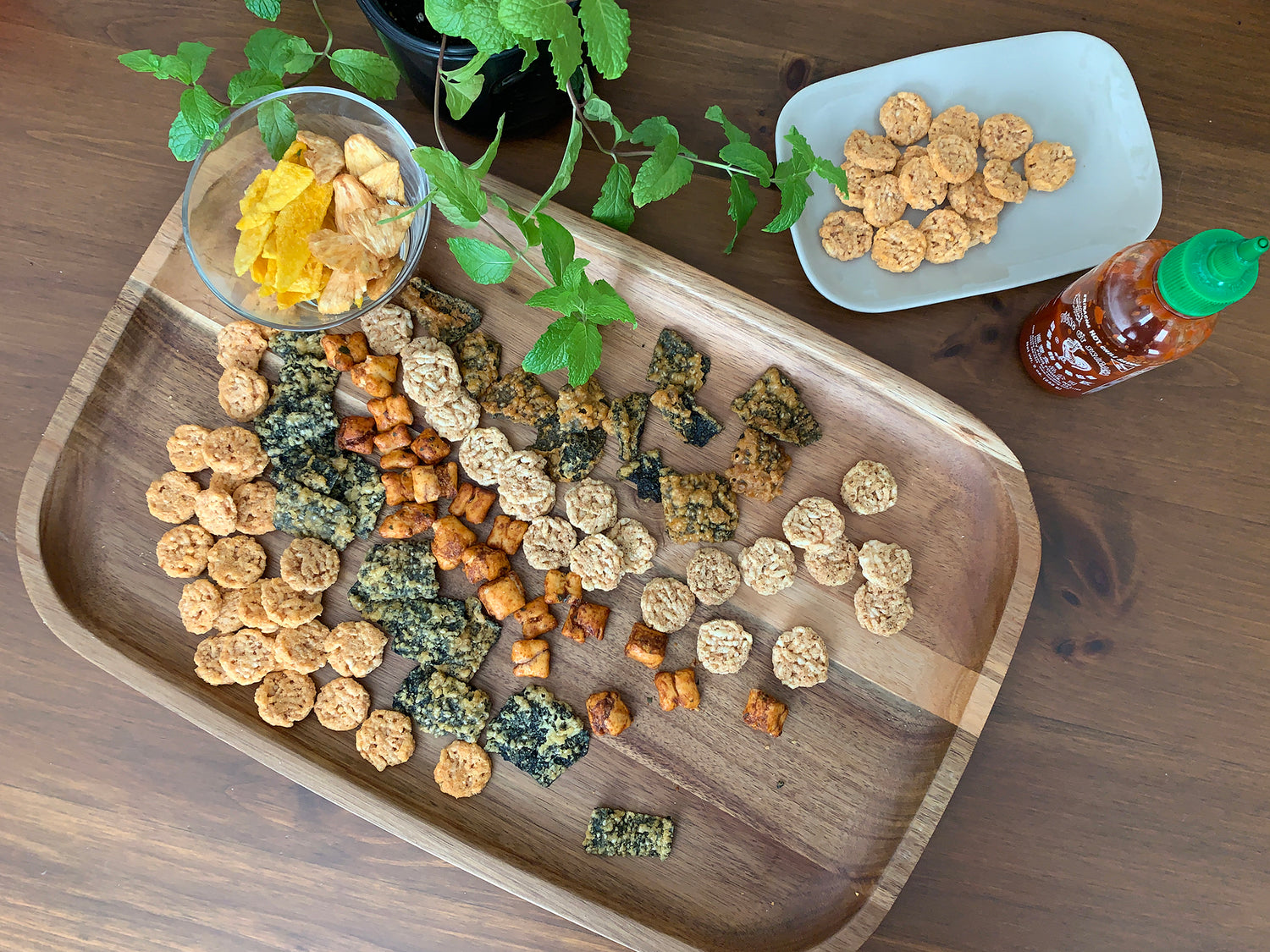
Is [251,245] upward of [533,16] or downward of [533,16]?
downward

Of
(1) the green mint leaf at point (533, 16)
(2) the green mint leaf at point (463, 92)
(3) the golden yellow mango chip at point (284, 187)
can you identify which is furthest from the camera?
(3) the golden yellow mango chip at point (284, 187)

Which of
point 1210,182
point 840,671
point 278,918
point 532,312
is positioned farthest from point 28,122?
point 1210,182

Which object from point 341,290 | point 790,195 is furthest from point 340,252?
point 790,195

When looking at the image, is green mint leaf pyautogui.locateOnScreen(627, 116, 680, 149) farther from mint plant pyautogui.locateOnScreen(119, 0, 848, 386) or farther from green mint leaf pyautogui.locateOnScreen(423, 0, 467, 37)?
green mint leaf pyautogui.locateOnScreen(423, 0, 467, 37)

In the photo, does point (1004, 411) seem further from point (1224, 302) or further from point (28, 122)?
point (28, 122)

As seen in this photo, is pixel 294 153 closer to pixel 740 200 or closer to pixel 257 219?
pixel 257 219

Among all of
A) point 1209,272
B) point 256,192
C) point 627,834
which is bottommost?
point 627,834

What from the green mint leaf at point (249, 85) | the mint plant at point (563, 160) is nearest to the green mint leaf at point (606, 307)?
the mint plant at point (563, 160)

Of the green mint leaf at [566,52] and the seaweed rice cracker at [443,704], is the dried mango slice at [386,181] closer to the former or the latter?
the green mint leaf at [566,52]
